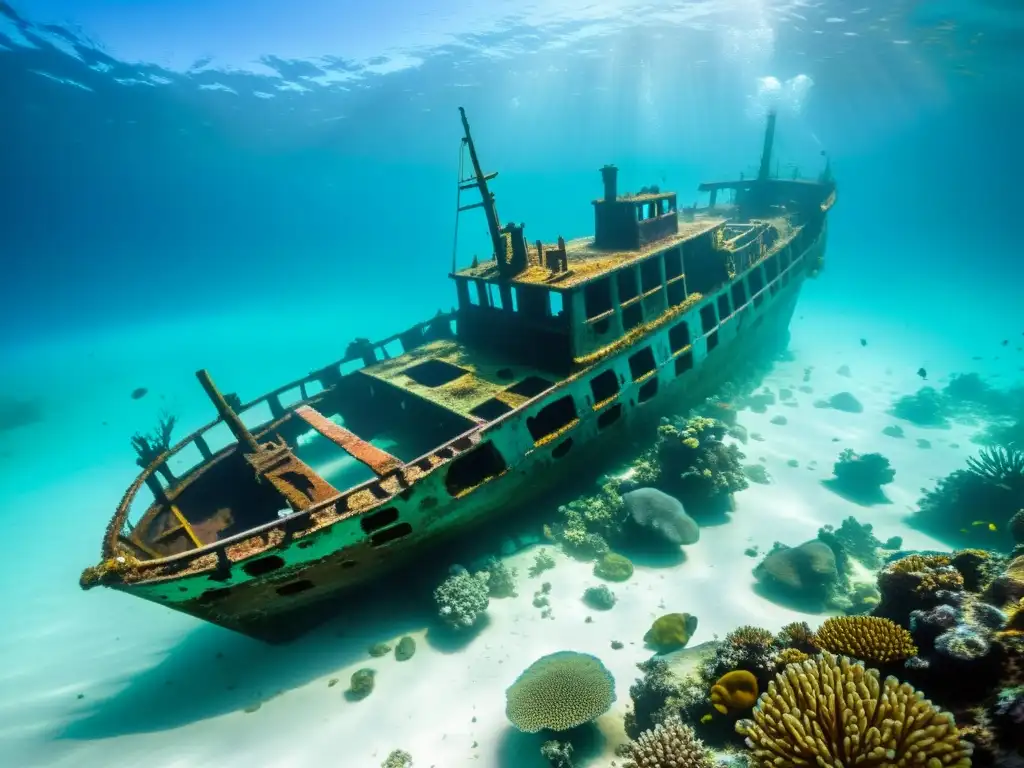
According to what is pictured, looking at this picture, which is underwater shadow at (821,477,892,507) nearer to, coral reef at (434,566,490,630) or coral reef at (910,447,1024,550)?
coral reef at (910,447,1024,550)

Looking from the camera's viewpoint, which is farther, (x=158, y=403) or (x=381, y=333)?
(x=381, y=333)

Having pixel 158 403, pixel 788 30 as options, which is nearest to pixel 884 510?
pixel 158 403

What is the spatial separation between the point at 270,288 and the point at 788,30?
96.1 m

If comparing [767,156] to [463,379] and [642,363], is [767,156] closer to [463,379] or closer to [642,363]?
[642,363]

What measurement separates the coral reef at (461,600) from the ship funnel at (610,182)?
1110 centimetres

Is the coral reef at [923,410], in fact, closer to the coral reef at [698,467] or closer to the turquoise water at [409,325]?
the turquoise water at [409,325]

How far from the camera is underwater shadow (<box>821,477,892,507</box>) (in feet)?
41.6

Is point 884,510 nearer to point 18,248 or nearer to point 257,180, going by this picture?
point 257,180

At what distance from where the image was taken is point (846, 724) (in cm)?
346

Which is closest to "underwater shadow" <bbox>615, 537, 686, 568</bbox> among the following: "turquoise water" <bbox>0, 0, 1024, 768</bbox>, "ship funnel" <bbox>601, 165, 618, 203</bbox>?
"turquoise water" <bbox>0, 0, 1024, 768</bbox>

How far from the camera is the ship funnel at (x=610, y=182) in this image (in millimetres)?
12434

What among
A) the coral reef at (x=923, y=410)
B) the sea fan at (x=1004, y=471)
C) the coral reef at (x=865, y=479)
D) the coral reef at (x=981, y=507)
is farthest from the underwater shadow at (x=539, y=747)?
the coral reef at (x=923, y=410)

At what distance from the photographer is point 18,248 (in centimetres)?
8638

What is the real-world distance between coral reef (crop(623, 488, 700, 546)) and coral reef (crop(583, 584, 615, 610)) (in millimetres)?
1855
